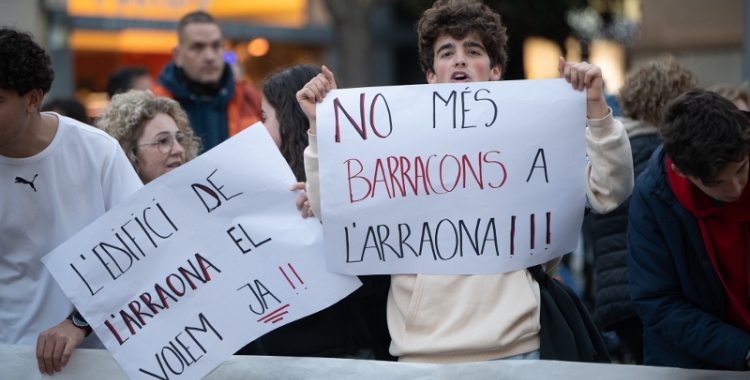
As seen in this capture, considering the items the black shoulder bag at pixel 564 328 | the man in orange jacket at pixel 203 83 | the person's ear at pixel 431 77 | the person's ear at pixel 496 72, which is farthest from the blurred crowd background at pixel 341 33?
the black shoulder bag at pixel 564 328

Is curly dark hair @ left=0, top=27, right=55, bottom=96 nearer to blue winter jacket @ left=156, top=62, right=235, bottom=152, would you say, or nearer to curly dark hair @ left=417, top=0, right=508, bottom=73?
curly dark hair @ left=417, top=0, right=508, bottom=73

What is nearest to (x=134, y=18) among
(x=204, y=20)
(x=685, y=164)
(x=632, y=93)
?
(x=204, y=20)

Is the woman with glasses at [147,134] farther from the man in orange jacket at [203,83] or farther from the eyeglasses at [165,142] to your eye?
the man in orange jacket at [203,83]

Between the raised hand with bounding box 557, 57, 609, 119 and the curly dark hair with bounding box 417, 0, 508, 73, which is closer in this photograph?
the raised hand with bounding box 557, 57, 609, 119

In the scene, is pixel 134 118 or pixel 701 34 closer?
pixel 134 118

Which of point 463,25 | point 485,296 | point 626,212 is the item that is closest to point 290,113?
point 463,25

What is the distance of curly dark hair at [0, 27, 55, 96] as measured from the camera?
2725 millimetres

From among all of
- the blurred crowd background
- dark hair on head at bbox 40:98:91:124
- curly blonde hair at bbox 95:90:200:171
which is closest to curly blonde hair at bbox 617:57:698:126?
curly blonde hair at bbox 95:90:200:171

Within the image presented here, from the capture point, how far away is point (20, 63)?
2.75 m

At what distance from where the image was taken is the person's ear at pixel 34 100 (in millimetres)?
2822

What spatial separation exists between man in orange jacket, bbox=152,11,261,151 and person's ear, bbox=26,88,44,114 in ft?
7.42

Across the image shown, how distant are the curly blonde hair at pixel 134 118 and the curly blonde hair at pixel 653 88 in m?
2.04

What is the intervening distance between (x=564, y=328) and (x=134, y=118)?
2.08m

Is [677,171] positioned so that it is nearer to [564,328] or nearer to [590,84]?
[590,84]
